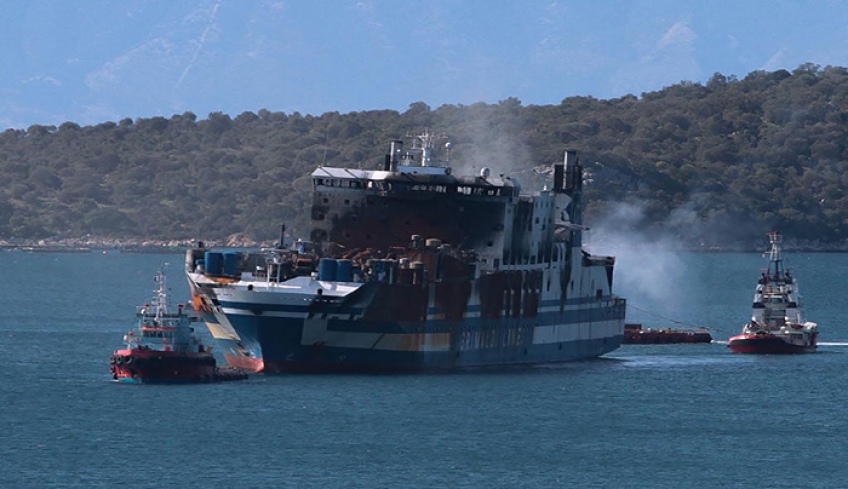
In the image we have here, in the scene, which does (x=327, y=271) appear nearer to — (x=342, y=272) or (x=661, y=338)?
(x=342, y=272)

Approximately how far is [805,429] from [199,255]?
25.1m

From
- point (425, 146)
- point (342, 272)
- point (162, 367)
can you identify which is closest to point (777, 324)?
point (425, 146)

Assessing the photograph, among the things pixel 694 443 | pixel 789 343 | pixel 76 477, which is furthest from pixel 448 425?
pixel 789 343

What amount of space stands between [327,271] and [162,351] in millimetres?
6945

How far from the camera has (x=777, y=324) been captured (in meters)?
101

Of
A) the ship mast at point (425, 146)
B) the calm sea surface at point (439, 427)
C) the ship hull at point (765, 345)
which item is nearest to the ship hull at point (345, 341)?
the calm sea surface at point (439, 427)

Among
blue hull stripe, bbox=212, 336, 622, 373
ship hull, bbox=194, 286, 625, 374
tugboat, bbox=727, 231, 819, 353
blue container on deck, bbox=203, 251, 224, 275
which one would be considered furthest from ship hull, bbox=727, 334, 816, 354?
blue container on deck, bbox=203, 251, 224, 275

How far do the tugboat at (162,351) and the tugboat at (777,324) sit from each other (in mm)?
31384

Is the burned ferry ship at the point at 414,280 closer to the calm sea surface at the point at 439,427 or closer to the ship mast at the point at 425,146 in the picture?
the ship mast at the point at 425,146

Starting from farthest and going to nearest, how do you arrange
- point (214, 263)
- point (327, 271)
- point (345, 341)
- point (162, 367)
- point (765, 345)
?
point (765, 345), point (214, 263), point (345, 341), point (327, 271), point (162, 367)

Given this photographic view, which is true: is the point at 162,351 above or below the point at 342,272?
below

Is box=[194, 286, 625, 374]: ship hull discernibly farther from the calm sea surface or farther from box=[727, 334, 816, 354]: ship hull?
box=[727, 334, 816, 354]: ship hull

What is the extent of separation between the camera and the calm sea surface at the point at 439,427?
63.0 meters

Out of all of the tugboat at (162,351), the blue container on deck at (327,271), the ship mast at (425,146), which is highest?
the ship mast at (425,146)
